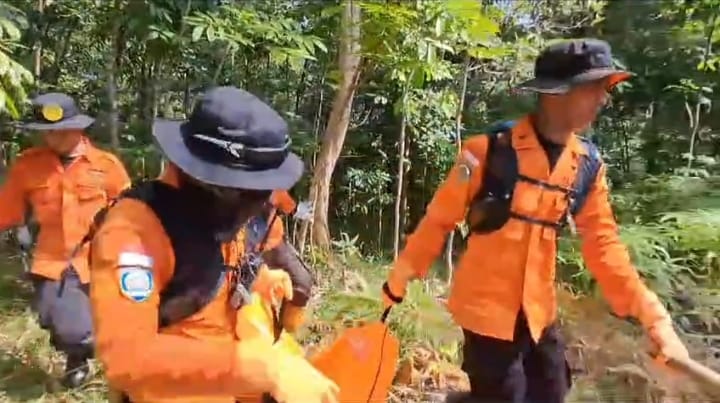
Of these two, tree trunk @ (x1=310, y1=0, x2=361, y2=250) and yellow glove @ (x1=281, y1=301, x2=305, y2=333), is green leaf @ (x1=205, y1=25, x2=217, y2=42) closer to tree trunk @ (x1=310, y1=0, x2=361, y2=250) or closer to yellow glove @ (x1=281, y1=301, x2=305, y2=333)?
tree trunk @ (x1=310, y1=0, x2=361, y2=250)

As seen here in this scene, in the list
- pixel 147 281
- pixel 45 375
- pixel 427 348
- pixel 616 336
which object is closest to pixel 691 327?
pixel 616 336

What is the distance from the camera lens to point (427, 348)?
575cm

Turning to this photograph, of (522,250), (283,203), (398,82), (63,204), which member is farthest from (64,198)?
(398,82)

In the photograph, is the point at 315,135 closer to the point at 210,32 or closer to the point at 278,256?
the point at 210,32

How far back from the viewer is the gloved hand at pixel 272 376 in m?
2.04

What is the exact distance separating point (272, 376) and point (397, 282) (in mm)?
1654

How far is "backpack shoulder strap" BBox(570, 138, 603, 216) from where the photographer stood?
3.55 m

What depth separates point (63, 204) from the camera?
5.27 meters

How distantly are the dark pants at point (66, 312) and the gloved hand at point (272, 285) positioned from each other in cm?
284

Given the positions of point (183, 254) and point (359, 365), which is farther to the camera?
point (359, 365)

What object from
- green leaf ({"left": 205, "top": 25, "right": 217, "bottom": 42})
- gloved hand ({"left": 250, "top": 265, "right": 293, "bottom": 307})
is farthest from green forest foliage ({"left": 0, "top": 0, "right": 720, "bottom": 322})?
gloved hand ({"left": 250, "top": 265, "right": 293, "bottom": 307})

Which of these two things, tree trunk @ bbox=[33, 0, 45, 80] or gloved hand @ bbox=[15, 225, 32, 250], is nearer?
gloved hand @ bbox=[15, 225, 32, 250]

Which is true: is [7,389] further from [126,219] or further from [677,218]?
[677,218]

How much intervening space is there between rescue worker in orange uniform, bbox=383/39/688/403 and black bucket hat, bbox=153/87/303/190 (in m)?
1.40
